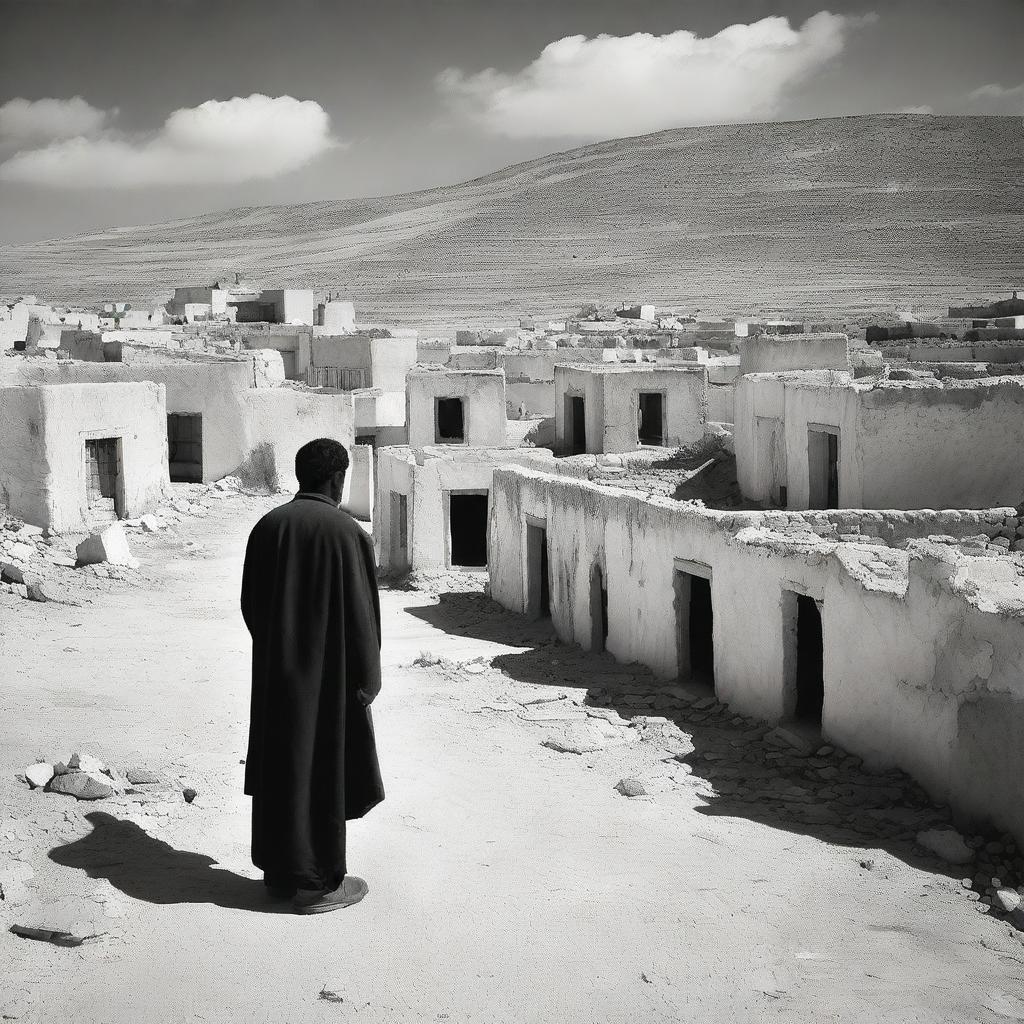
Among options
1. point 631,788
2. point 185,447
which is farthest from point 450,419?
point 631,788

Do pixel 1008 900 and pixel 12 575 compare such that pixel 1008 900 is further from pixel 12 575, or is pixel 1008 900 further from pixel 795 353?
pixel 795 353

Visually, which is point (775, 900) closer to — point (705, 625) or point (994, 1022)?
point (994, 1022)

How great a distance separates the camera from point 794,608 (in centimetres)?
877

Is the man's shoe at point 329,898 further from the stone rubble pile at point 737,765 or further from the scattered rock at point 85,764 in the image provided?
the stone rubble pile at point 737,765

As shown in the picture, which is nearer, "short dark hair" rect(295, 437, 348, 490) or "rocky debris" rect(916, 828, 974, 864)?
"short dark hair" rect(295, 437, 348, 490)

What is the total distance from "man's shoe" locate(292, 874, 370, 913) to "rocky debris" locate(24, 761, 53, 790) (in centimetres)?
209

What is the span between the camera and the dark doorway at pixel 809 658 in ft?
29.8

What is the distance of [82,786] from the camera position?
20.5 ft

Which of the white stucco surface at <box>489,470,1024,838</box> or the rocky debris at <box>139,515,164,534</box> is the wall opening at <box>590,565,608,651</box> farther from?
the rocky debris at <box>139,515,164,534</box>

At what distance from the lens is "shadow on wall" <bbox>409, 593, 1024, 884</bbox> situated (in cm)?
671

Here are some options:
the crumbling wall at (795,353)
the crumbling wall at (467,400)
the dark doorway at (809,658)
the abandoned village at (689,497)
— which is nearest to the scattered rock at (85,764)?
the abandoned village at (689,497)

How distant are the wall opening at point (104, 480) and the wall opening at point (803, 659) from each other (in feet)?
40.7

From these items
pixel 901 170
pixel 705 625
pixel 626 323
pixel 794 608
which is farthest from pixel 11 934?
pixel 901 170

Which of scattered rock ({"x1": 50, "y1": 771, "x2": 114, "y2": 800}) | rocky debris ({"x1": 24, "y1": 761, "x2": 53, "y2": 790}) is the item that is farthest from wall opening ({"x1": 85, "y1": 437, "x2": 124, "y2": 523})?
scattered rock ({"x1": 50, "y1": 771, "x2": 114, "y2": 800})
